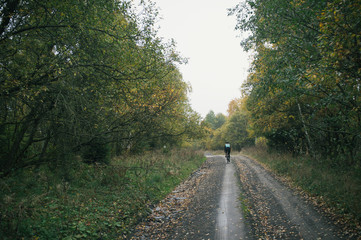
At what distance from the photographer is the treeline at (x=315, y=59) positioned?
5.21 metres

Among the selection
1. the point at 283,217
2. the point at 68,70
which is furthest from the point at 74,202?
the point at 283,217

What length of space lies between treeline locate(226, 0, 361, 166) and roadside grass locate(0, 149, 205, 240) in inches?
276

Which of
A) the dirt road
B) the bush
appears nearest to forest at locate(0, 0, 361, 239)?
the dirt road

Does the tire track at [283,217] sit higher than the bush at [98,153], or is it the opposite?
the bush at [98,153]

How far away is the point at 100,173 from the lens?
9.66 meters

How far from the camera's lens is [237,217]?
7.09 meters

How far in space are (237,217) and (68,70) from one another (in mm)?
6999

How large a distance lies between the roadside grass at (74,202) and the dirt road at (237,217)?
77cm

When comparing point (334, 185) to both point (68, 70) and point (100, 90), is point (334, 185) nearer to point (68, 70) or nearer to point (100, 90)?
point (100, 90)

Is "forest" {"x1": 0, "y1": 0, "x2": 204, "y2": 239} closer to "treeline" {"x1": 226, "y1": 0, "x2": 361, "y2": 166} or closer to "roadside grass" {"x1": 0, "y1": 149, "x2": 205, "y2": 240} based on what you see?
"roadside grass" {"x1": 0, "y1": 149, "x2": 205, "y2": 240}

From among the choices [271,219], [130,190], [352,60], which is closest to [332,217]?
[271,219]

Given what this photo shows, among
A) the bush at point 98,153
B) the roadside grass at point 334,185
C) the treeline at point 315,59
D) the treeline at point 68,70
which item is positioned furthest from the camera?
the bush at point 98,153

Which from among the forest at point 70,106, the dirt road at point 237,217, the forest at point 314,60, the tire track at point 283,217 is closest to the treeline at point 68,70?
the forest at point 70,106

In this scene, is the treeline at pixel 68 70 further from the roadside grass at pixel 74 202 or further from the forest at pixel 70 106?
the roadside grass at pixel 74 202
